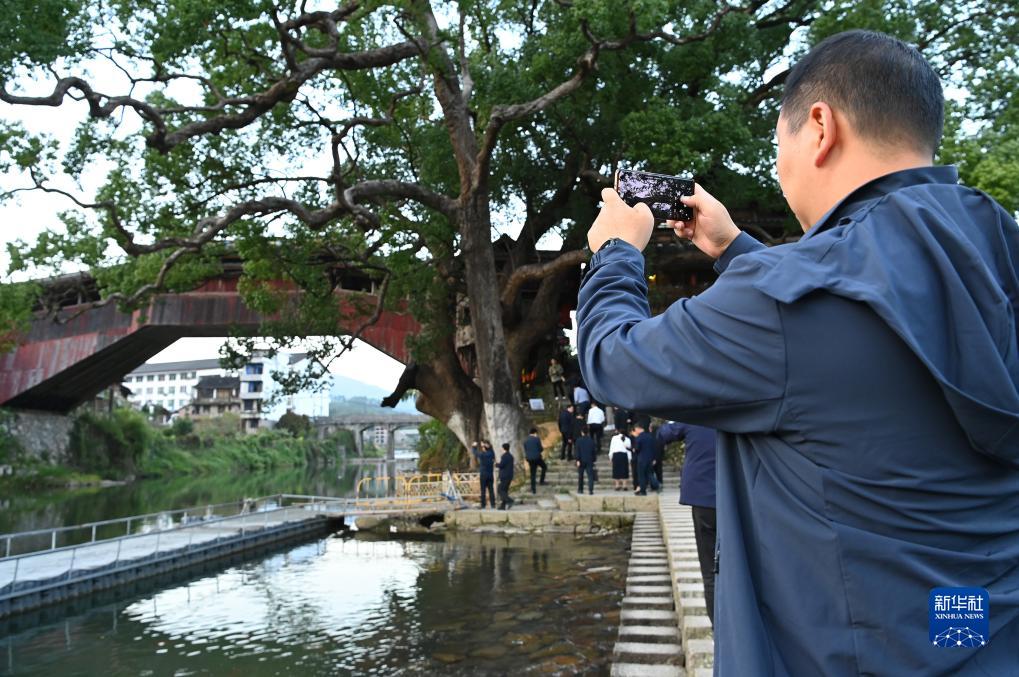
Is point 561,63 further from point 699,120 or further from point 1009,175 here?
point 1009,175

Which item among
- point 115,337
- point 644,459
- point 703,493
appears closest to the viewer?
point 703,493

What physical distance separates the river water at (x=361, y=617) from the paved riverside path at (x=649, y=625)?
1.55 feet

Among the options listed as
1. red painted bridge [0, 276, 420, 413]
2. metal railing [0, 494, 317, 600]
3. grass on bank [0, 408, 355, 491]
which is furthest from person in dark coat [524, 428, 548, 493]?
grass on bank [0, 408, 355, 491]

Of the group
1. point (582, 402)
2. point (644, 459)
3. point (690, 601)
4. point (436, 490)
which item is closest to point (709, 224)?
point (690, 601)

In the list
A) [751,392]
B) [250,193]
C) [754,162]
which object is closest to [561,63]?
[754,162]

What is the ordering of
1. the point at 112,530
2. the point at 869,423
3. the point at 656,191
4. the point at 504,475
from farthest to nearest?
the point at 112,530, the point at 504,475, the point at 656,191, the point at 869,423

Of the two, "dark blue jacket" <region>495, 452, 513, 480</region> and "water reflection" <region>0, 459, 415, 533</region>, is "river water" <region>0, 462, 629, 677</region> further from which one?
"water reflection" <region>0, 459, 415, 533</region>

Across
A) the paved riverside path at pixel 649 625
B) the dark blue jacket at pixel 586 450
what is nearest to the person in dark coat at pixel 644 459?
the dark blue jacket at pixel 586 450

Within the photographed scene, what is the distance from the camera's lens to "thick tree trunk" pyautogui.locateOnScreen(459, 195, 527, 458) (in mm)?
19016

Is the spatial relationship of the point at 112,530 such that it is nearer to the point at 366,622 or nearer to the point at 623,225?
the point at 366,622

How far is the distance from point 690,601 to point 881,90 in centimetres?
520

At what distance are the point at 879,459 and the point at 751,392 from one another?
0.20 meters

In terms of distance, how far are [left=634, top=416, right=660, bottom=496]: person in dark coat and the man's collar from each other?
47.6ft

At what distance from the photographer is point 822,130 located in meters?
1.37
